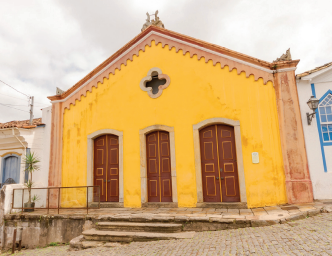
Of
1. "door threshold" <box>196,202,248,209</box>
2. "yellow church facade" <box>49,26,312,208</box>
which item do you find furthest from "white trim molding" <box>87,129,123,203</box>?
"door threshold" <box>196,202,248,209</box>

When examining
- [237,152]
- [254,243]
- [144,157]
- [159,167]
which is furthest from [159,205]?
[254,243]

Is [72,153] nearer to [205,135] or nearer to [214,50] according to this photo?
[205,135]

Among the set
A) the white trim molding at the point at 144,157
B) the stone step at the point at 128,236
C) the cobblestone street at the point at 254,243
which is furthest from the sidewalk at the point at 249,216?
the white trim molding at the point at 144,157

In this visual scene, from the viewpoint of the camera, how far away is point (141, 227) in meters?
6.17

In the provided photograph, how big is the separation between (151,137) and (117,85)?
8.32ft

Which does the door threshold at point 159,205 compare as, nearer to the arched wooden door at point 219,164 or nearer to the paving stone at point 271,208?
the arched wooden door at point 219,164

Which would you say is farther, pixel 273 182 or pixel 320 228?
pixel 273 182

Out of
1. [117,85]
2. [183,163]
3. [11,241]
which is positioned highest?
[117,85]

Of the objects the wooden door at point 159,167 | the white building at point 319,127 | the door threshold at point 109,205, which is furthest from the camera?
the door threshold at point 109,205

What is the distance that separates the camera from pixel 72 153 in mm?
9688

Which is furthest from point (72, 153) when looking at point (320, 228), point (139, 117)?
point (320, 228)

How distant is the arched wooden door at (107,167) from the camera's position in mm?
9070

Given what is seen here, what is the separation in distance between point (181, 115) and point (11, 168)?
327 inches

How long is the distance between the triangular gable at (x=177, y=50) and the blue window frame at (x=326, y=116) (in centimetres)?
143
